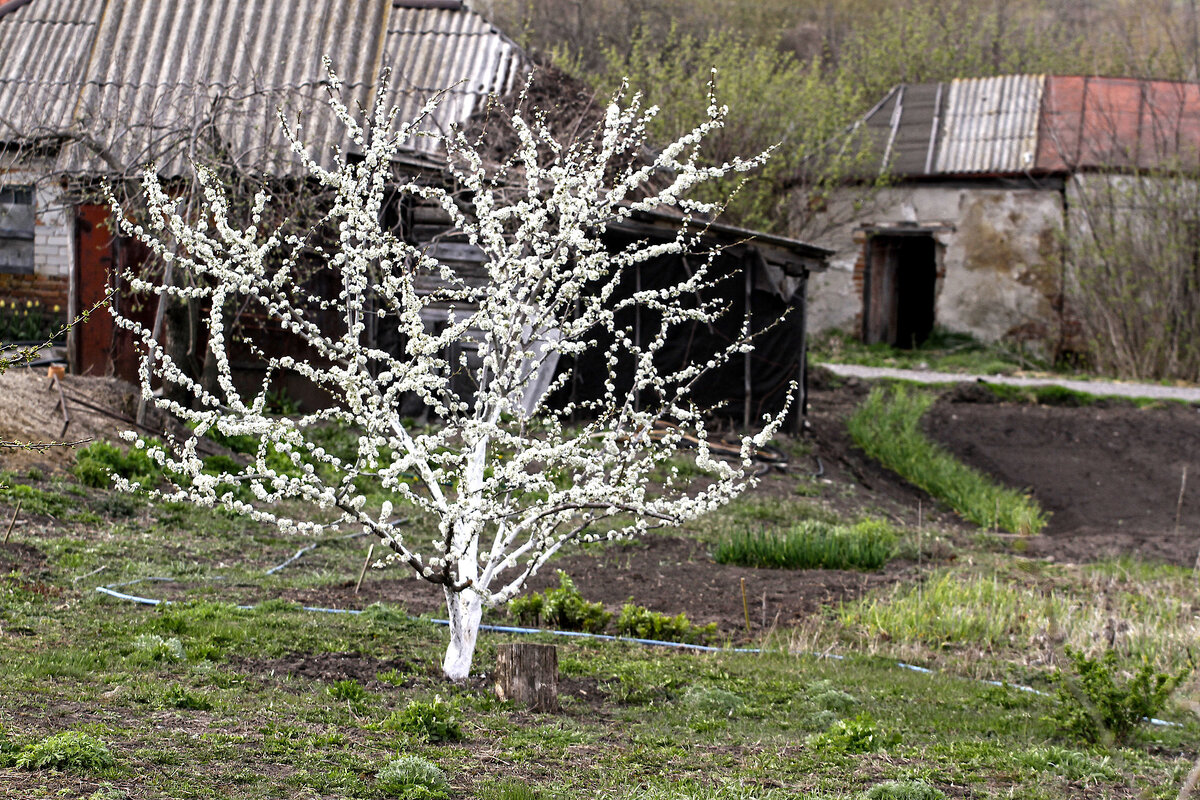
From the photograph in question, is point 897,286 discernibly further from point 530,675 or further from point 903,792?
point 903,792

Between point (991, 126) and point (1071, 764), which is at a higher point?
point (991, 126)

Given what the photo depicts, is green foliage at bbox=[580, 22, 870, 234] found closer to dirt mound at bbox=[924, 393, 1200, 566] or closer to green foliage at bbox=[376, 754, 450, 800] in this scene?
dirt mound at bbox=[924, 393, 1200, 566]

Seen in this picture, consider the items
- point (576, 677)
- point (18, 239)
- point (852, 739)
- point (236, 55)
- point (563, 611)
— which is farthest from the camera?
point (18, 239)

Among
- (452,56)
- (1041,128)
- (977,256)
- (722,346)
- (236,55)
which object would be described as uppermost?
(1041,128)

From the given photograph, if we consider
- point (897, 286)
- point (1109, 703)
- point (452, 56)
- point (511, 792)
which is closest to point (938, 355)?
point (897, 286)

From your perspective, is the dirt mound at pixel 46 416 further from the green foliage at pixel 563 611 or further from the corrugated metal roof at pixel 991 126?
the corrugated metal roof at pixel 991 126

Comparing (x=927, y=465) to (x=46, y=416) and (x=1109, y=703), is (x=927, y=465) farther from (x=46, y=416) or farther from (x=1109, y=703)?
(x=46, y=416)

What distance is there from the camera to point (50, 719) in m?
3.99

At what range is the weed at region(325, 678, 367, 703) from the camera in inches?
185

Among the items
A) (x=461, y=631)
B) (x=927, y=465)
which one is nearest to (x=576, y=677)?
(x=461, y=631)

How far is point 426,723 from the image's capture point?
431cm

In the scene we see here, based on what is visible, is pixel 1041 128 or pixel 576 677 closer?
pixel 576 677

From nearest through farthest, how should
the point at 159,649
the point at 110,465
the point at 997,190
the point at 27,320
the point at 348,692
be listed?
the point at 348,692 < the point at 159,649 < the point at 110,465 < the point at 27,320 < the point at 997,190

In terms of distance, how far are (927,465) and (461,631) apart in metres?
9.24
